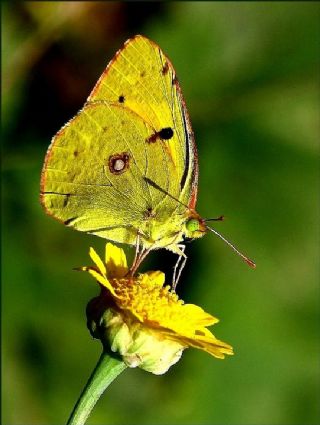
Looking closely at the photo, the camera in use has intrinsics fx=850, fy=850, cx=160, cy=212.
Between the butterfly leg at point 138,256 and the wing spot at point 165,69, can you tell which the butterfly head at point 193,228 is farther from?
the wing spot at point 165,69

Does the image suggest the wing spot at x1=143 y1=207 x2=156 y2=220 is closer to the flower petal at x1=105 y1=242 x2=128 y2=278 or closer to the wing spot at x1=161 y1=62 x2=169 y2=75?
the flower petal at x1=105 y1=242 x2=128 y2=278

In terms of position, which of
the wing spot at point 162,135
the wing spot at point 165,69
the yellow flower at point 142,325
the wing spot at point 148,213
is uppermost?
the wing spot at point 165,69

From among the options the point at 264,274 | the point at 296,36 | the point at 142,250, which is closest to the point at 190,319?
the point at 142,250

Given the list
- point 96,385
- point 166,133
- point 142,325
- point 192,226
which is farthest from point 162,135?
point 96,385

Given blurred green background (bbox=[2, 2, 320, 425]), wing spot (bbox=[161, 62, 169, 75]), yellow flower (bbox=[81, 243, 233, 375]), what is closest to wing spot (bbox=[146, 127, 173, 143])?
wing spot (bbox=[161, 62, 169, 75])

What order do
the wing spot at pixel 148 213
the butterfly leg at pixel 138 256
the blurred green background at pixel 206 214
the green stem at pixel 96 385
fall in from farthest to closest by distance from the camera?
1. the blurred green background at pixel 206 214
2. the wing spot at pixel 148 213
3. the butterfly leg at pixel 138 256
4. the green stem at pixel 96 385

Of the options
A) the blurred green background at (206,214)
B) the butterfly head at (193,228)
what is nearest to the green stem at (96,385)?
the butterfly head at (193,228)

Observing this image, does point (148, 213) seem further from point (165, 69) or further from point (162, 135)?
point (165, 69)
